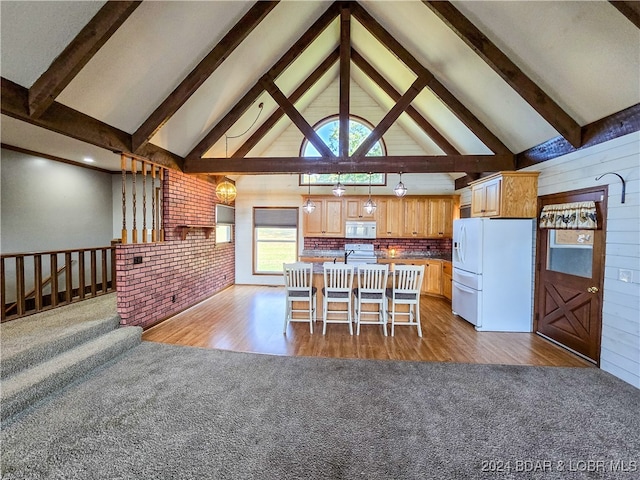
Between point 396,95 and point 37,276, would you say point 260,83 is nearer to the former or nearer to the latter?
point 396,95

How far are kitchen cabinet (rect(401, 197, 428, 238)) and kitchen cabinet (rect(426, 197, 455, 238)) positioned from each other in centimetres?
13

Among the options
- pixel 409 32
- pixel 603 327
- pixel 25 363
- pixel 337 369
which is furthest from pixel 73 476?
pixel 409 32

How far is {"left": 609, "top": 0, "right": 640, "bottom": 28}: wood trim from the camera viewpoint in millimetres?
2133

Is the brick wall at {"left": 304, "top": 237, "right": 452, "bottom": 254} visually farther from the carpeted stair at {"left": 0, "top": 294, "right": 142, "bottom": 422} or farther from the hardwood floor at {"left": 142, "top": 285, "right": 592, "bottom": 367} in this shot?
the carpeted stair at {"left": 0, "top": 294, "right": 142, "bottom": 422}

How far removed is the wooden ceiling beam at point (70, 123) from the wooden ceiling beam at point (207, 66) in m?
0.35

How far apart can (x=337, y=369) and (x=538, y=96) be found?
13.6 ft

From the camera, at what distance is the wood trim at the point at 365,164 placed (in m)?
4.79

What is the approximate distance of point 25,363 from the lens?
276cm

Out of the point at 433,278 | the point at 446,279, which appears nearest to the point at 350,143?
the point at 433,278

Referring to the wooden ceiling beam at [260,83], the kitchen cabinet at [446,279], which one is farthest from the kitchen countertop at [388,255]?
the wooden ceiling beam at [260,83]

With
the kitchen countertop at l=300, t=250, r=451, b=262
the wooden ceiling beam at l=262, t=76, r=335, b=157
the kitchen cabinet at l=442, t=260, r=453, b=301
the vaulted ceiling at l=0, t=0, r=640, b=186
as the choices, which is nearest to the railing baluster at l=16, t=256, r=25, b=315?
the vaulted ceiling at l=0, t=0, r=640, b=186

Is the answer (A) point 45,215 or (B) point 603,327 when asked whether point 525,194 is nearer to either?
(B) point 603,327

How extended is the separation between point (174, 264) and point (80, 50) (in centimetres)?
338

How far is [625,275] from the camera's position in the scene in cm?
300
